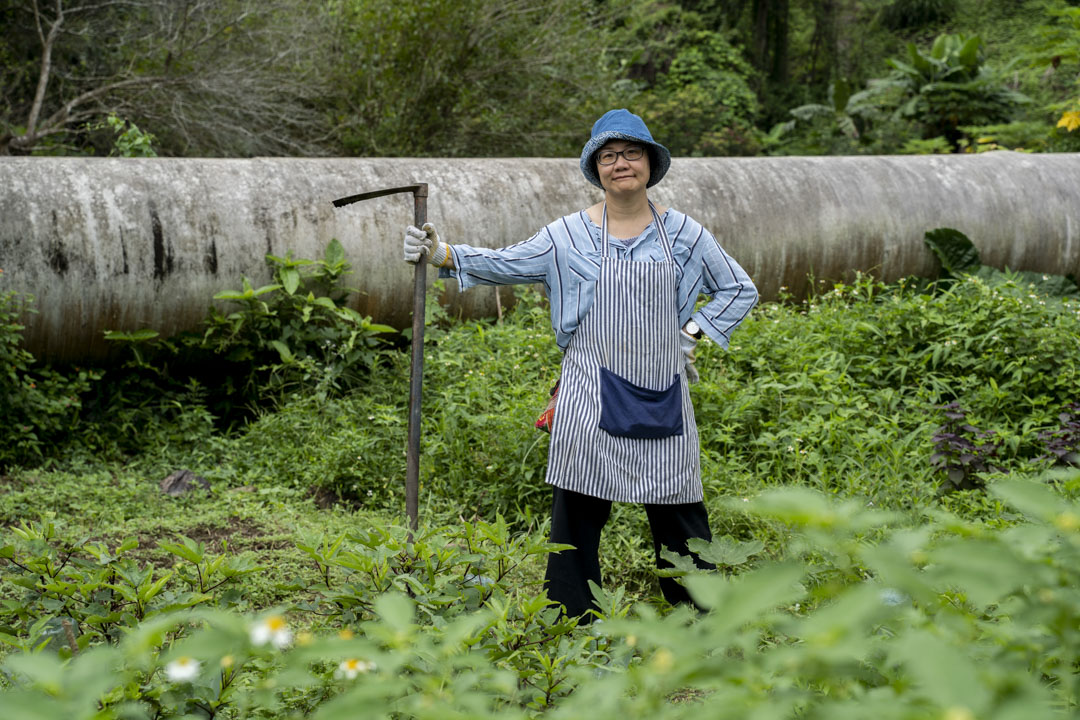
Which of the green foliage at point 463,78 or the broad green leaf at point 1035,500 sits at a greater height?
the green foliage at point 463,78

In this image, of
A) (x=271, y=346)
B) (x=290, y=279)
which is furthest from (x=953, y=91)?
(x=271, y=346)

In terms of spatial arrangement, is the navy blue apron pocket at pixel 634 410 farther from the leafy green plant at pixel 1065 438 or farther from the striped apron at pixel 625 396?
the leafy green plant at pixel 1065 438

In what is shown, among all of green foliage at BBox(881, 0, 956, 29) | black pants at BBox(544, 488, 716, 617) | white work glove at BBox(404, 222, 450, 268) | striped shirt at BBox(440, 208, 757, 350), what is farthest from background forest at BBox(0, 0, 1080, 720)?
green foliage at BBox(881, 0, 956, 29)

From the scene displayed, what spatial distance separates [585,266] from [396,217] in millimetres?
2726

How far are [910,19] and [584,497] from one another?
725 inches

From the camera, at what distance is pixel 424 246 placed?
9.82 ft

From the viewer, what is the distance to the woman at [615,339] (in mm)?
2953

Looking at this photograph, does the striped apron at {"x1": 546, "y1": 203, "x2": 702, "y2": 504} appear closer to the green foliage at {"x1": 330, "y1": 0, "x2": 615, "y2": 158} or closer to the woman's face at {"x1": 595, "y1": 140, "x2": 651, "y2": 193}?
the woman's face at {"x1": 595, "y1": 140, "x2": 651, "y2": 193}

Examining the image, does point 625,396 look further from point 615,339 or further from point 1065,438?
point 1065,438

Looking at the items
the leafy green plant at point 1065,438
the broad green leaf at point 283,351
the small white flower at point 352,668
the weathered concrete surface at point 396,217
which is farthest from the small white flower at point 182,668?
the weathered concrete surface at point 396,217

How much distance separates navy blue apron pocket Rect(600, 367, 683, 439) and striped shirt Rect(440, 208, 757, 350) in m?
0.22

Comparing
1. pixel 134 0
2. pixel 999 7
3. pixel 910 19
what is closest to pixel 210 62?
pixel 134 0

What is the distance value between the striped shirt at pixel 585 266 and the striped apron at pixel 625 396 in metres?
0.04

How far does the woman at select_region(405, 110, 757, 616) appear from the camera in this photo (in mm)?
2953
